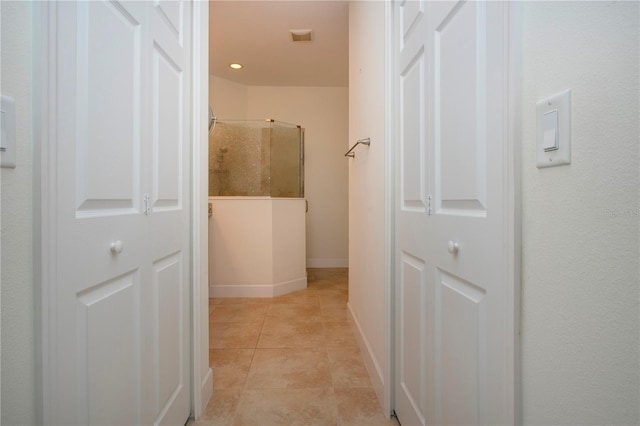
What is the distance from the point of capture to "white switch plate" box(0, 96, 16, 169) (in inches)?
20.3

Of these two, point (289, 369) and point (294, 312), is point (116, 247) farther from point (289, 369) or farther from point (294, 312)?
point (294, 312)

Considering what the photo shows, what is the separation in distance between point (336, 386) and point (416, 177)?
1.15m

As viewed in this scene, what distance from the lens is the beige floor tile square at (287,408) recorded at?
53.0 inches

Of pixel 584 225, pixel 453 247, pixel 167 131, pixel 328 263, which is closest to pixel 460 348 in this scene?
pixel 453 247

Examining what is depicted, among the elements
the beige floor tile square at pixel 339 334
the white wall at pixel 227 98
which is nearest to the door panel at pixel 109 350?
the beige floor tile square at pixel 339 334

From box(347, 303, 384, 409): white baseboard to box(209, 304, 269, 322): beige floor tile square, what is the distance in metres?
0.91

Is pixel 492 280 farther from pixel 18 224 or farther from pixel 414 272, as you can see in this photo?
pixel 18 224

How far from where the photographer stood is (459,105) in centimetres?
84

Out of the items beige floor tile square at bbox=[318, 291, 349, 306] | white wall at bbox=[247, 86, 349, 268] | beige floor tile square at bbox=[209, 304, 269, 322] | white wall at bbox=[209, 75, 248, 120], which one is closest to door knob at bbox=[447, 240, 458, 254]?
beige floor tile square at bbox=[209, 304, 269, 322]

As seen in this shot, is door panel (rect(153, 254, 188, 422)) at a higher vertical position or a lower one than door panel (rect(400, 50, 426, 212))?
lower

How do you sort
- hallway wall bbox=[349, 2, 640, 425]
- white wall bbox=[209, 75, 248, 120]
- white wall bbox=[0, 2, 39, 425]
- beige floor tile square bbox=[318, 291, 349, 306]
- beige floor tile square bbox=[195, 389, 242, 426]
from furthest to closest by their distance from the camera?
white wall bbox=[209, 75, 248, 120], beige floor tile square bbox=[318, 291, 349, 306], beige floor tile square bbox=[195, 389, 242, 426], white wall bbox=[0, 2, 39, 425], hallway wall bbox=[349, 2, 640, 425]

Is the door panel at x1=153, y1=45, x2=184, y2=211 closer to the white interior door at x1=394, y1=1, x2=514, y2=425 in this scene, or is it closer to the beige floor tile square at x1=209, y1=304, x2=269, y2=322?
the white interior door at x1=394, y1=1, x2=514, y2=425

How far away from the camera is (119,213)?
0.84 meters

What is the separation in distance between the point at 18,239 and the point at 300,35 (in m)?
3.24
